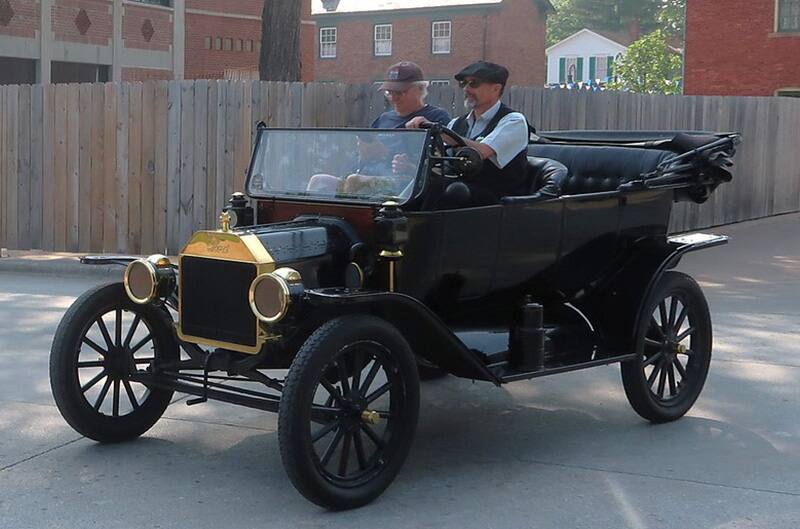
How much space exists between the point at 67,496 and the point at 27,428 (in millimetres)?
1271

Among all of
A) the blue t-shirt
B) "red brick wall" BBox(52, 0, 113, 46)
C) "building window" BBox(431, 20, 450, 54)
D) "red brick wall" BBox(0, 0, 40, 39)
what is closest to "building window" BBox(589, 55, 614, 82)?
"building window" BBox(431, 20, 450, 54)

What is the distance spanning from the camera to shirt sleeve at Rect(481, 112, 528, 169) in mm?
6285

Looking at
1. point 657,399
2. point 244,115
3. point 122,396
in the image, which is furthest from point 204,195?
point 657,399

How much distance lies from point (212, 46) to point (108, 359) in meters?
28.8

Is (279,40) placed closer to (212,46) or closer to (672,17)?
(212,46)

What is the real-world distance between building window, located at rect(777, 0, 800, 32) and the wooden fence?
2019 cm

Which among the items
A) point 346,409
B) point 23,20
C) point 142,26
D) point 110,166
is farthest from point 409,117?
point 142,26

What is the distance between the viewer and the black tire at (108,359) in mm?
5648

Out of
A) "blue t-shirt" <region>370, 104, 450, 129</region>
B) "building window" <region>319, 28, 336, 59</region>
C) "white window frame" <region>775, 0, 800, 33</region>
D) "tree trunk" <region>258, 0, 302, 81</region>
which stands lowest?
"blue t-shirt" <region>370, 104, 450, 129</region>

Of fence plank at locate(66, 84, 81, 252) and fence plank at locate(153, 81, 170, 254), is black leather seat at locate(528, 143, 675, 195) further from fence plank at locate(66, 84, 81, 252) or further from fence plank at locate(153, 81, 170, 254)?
fence plank at locate(66, 84, 81, 252)

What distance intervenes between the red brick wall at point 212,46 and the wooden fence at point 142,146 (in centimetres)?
1948

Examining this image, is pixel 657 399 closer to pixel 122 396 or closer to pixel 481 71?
pixel 481 71

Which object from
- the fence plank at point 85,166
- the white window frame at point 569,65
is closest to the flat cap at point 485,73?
the fence plank at point 85,166

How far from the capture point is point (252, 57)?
35281mm
